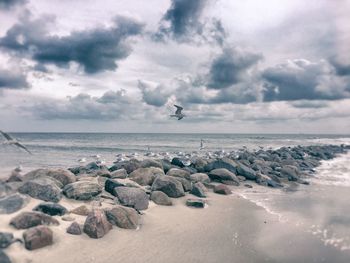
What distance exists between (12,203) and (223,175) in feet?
34.3

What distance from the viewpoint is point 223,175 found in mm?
15945

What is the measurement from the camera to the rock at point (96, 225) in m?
7.38

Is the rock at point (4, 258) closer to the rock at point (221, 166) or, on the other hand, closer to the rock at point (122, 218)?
the rock at point (122, 218)

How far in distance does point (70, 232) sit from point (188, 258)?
9.48 ft

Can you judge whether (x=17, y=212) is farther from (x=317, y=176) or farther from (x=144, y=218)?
(x=317, y=176)

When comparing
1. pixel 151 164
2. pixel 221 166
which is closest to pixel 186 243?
pixel 151 164

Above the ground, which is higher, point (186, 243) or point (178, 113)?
point (178, 113)

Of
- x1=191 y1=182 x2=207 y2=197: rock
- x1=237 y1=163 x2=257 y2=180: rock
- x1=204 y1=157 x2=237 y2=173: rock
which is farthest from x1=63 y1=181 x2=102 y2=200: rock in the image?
x1=237 y1=163 x2=257 y2=180: rock

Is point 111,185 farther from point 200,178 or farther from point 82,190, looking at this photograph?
point 200,178

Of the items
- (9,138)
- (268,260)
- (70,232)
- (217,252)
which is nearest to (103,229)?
(70,232)

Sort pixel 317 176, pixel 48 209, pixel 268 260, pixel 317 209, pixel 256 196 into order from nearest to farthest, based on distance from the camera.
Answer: pixel 268 260 < pixel 48 209 < pixel 317 209 < pixel 256 196 < pixel 317 176

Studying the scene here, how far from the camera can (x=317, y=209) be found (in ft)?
36.4

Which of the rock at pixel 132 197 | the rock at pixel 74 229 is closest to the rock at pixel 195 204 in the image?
the rock at pixel 132 197

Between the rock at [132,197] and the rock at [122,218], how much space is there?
1101 millimetres
